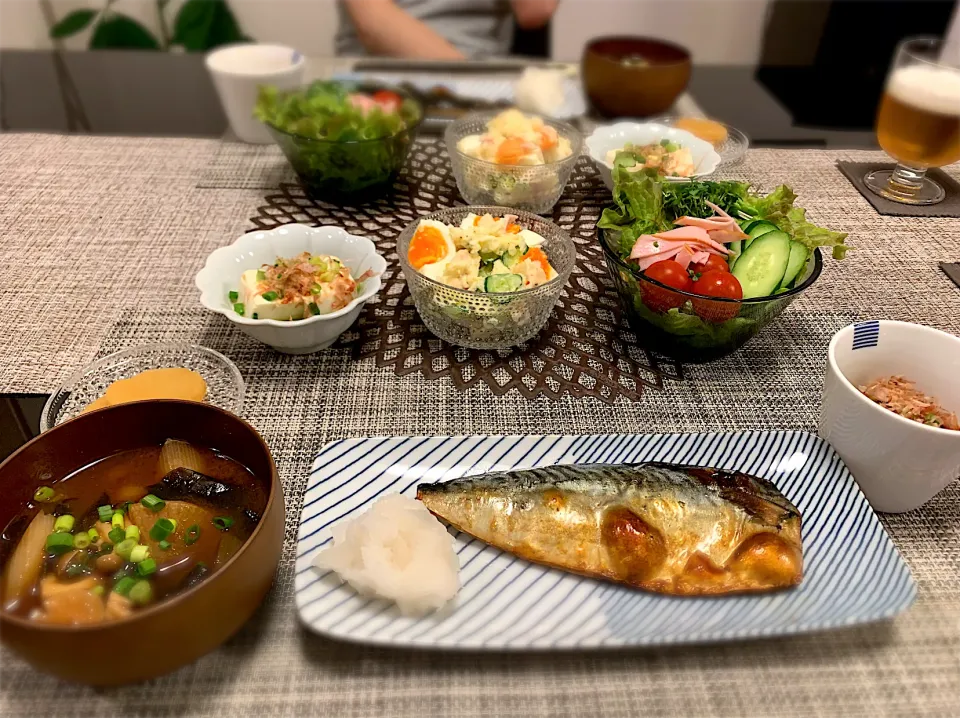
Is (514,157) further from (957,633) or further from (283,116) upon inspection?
(957,633)

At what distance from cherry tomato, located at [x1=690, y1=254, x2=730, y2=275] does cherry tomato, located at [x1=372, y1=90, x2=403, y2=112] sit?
1107 millimetres

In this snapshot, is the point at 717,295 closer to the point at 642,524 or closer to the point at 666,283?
the point at 666,283

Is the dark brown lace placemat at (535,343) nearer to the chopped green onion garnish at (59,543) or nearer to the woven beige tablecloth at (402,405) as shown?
the woven beige tablecloth at (402,405)

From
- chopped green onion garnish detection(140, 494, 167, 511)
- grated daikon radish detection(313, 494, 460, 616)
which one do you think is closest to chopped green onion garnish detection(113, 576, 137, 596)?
chopped green onion garnish detection(140, 494, 167, 511)

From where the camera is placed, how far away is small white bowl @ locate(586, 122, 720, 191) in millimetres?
1979

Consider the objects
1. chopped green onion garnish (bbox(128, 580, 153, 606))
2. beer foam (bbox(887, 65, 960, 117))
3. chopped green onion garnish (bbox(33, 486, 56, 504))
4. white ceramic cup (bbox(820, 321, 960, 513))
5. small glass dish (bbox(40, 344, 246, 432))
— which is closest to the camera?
chopped green onion garnish (bbox(128, 580, 153, 606))

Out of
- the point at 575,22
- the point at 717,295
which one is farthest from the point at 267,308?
the point at 575,22

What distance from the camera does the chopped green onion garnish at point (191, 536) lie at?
871 mm

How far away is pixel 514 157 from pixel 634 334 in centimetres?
64

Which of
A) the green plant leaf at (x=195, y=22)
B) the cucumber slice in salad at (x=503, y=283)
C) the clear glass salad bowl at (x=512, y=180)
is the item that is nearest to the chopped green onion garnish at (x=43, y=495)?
the cucumber slice in salad at (x=503, y=283)

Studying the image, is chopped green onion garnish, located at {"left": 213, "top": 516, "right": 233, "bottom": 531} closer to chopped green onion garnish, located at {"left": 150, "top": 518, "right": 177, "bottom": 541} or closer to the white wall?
chopped green onion garnish, located at {"left": 150, "top": 518, "right": 177, "bottom": 541}

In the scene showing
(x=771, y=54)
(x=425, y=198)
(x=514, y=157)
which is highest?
(x=514, y=157)

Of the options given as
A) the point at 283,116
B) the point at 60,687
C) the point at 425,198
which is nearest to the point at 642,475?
the point at 60,687

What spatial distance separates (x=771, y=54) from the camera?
15.7 ft
